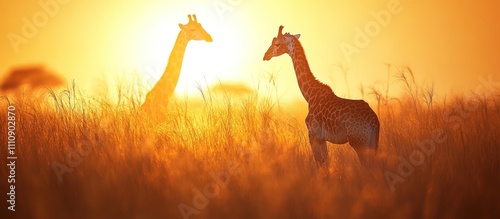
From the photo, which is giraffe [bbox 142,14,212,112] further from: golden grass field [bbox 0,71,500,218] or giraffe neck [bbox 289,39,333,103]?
giraffe neck [bbox 289,39,333,103]

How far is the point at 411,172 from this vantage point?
543cm

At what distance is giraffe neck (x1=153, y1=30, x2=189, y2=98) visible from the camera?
28.4 feet

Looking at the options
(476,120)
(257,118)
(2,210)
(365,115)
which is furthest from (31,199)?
(476,120)

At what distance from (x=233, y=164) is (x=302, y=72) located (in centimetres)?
191

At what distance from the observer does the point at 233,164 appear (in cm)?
552

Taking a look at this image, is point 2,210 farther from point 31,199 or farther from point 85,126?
point 85,126

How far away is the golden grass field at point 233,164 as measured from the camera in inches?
185

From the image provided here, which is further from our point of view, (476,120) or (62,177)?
(476,120)

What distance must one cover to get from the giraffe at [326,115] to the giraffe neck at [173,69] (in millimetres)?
2074

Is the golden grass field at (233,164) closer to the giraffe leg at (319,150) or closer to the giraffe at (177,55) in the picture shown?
the giraffe leg at (319,150)

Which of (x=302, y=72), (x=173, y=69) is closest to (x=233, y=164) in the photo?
(x=302, y=72)

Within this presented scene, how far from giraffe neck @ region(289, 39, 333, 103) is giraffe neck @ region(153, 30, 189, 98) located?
2.28m

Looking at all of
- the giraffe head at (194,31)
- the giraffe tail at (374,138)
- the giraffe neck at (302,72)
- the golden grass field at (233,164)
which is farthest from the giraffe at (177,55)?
the giraffe tail at (374,138)

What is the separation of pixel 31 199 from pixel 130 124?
6.40 feet
